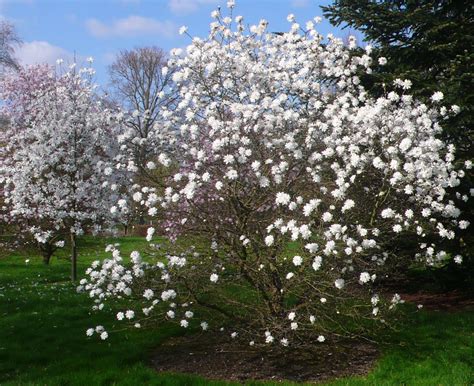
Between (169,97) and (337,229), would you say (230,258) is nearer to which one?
(337,229)

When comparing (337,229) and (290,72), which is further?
(290,72)

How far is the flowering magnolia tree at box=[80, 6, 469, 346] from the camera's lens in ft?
21.7

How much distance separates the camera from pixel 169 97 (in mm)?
8141

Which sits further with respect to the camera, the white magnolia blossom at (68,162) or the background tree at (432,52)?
the white magnolia blossom at (68,162)

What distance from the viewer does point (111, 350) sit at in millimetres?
7309

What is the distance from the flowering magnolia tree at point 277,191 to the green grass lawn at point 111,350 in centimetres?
62

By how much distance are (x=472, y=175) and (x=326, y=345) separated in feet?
14.9

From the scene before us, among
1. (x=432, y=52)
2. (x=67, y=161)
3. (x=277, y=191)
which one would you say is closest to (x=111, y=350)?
(x=277, y=191)

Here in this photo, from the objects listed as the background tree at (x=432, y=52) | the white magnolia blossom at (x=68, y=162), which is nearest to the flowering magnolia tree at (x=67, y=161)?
the white magnolia blossom at (x=68, y=162)

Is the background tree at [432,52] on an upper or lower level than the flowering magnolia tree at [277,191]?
upper

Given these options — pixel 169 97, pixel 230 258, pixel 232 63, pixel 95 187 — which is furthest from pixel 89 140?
pixel 230 258

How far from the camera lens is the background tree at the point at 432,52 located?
9.29m

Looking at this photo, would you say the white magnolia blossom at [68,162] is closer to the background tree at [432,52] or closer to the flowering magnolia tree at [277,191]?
the flowering magnolia tree at [277,191]

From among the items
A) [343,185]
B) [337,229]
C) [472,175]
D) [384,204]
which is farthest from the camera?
[472,175]
